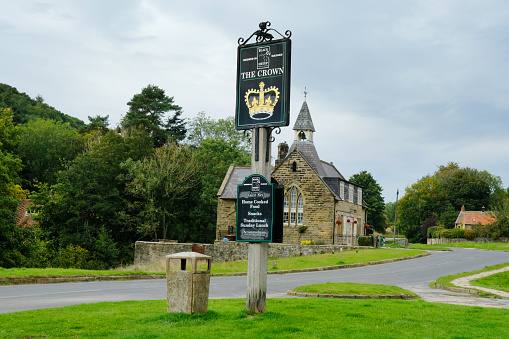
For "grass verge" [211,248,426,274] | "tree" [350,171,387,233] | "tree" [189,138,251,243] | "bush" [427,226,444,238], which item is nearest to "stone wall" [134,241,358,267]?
"grass verge" [211,248,426,274]

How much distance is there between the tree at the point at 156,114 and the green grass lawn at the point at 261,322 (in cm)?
6456

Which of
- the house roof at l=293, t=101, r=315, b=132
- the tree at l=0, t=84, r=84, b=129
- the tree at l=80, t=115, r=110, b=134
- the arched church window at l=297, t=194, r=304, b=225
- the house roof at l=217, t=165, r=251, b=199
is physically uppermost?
the tree at l=0, t=84, r=84, b=129

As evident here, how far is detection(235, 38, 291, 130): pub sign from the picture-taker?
1265 centimetres

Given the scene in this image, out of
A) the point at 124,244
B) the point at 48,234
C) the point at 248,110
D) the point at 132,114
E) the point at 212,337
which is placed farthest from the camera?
the point at 132,114

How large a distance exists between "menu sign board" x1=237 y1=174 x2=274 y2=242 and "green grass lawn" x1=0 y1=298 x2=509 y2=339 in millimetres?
1647

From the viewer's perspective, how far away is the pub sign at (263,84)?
12.6 meters

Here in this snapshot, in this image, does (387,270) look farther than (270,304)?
Yes

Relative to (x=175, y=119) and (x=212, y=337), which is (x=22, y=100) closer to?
(x=175, y=119)

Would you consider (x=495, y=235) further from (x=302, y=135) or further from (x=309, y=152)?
(x=302, y=135)

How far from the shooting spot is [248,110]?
43.0 ft

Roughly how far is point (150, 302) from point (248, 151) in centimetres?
6590

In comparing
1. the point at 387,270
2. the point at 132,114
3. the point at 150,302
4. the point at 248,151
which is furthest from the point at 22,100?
the point at 150,302

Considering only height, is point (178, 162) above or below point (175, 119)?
below

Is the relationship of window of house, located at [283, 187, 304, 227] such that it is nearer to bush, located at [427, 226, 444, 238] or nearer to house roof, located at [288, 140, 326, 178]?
house roof, located at [288, 140, 326, 178]
